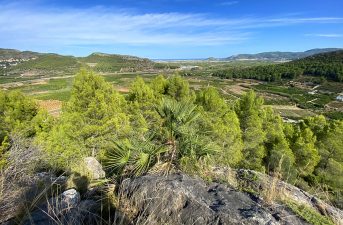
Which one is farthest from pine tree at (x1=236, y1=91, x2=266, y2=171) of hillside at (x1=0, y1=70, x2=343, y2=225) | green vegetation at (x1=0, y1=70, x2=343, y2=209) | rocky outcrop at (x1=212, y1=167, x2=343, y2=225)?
rocky outcrop at (x1=212, y1=167, x2=343, y2=225)

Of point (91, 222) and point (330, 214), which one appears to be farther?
point (330, 214)

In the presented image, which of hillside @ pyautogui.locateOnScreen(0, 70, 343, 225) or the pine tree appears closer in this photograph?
hillside @ pyautogui.locateOnScreen(0, 70, 343, 225)

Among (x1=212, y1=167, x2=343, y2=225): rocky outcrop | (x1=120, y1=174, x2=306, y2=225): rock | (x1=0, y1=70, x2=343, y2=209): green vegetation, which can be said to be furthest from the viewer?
(x1=0, y1=70, x2=343, y2=209): green vegetation

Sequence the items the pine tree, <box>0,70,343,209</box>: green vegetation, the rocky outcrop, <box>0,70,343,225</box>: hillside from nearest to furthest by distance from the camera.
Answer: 1. <box>0,70,343,225</box>: hillside
2. the rocky outcrop
3. <box>0,70,343,209</box>: green vegetation
4. the pine tree

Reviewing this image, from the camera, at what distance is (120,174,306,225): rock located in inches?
167

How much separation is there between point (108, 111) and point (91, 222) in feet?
48.6

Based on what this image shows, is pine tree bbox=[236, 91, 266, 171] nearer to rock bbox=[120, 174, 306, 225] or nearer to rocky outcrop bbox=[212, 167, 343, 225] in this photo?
rocky outcrop bbox=[212, 167, 343, 225]

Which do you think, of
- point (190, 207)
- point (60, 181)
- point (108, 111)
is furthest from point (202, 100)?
point (190, 207)

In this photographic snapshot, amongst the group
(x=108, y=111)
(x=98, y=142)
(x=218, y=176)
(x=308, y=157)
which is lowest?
(x=308, y=157)

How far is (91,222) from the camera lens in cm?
444

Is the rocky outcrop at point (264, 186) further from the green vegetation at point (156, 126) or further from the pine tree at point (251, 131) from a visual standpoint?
the pine tree at point (251, 131)

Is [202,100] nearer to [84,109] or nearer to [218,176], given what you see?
[84,109]

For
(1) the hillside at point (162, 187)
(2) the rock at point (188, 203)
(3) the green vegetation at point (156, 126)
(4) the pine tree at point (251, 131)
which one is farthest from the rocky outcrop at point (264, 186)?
(4) the pine tree at point (251, 131)

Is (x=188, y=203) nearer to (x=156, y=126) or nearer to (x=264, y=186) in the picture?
(x=264, y=186)
